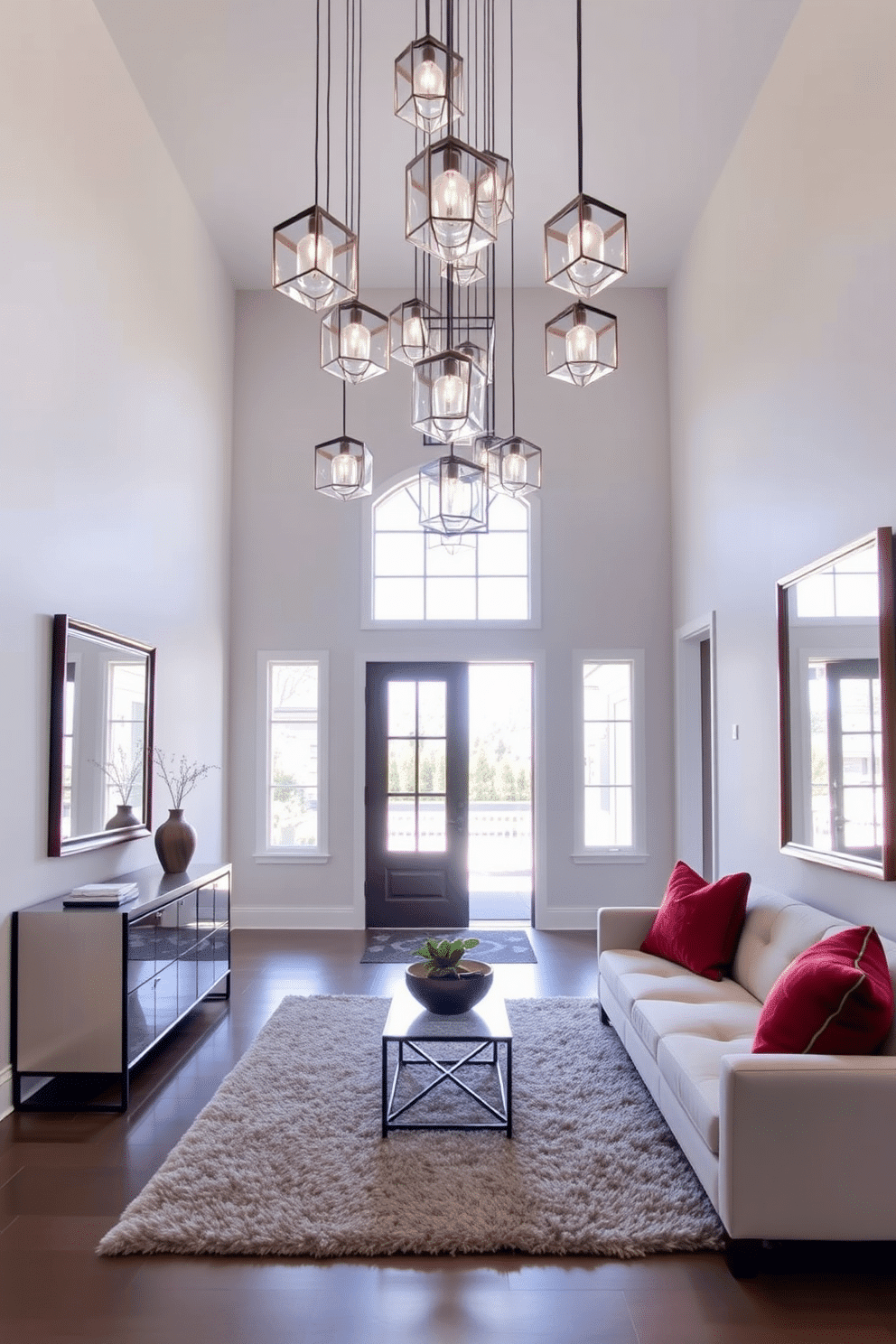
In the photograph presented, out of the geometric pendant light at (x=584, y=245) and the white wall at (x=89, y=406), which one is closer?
the geometric pendant light at (x=584, y=245)

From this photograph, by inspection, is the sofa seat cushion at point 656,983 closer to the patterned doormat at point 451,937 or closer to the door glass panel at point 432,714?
the patterned doormat at point 451,937

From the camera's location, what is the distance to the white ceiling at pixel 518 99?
5.11m

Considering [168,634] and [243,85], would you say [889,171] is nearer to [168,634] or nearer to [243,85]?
[243,85]

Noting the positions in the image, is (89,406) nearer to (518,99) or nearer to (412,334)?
(412,334)

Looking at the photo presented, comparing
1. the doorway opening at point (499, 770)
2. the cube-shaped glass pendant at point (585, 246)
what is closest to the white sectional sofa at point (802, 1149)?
the cube-shaped glass pendant at point (585, 246)

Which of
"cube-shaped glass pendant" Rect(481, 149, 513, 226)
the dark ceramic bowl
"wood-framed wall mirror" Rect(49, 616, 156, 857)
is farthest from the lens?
"wood-framed wall mirror" Rect(49, 616, 156, 857)

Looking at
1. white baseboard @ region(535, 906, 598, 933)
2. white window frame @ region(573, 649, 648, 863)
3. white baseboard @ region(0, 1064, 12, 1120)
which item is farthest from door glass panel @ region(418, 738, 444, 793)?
white baseboard @ region(0, 1064, 12, 1120)

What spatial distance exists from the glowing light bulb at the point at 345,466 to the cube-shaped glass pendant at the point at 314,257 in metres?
1.03

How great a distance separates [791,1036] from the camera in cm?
289

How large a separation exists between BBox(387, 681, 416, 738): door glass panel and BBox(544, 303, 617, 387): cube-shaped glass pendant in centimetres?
Result: 490

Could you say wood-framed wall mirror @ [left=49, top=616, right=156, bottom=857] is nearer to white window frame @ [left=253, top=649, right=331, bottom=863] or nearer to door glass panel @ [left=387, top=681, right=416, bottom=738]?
white window frame @ [left=253, top=649, right=331, bottom=863]

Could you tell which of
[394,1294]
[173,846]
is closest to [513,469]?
[173,846]

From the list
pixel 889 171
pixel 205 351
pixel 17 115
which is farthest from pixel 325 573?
pixel 889 171

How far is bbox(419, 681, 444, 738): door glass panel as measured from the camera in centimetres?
794
